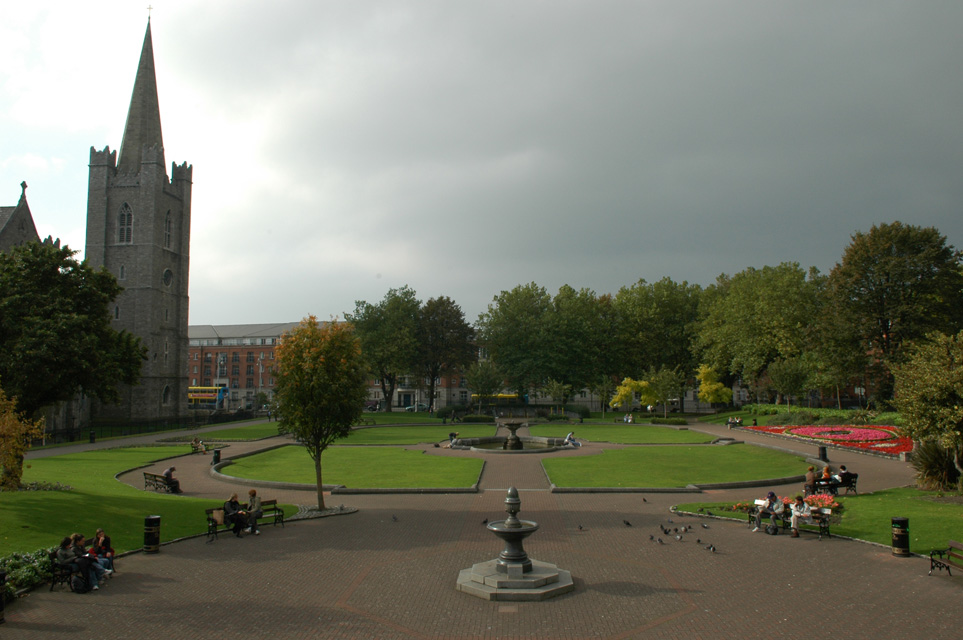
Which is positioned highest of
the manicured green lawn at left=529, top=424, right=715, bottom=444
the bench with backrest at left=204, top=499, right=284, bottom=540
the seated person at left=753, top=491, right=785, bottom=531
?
the seated person at left=753, top=491, right=785, bottom=531

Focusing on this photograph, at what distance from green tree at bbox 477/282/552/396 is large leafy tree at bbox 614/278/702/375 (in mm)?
10508

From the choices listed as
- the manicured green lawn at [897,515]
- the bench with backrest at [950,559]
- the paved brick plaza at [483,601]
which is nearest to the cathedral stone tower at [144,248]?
the paved brick plaza at [483,601]

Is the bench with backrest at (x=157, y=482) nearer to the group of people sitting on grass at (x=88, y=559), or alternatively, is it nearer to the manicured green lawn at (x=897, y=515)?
the group of people sitting on grass at (x=88, y=559)

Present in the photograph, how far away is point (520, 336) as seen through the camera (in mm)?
72625

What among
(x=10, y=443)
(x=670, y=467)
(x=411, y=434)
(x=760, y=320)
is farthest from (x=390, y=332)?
(x=10, y=443)

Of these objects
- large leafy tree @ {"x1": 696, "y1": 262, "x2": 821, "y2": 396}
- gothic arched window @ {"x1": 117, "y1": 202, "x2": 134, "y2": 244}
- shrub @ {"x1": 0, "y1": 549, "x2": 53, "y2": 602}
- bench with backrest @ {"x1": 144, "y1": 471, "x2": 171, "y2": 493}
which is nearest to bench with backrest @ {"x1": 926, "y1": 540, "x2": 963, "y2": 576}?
shrub @ {"x1": 0, "y1": 549, "x2": 53, "y2": 602}

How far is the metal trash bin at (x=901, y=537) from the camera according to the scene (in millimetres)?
12547

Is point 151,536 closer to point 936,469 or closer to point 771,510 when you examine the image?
point 771,510

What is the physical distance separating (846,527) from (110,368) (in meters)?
38.8

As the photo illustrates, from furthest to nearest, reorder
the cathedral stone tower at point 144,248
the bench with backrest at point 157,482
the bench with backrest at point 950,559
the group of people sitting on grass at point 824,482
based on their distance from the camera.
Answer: the cathedral stone tower at point 144,248, the bench with backrest at point 157,482, the group of people sitting on grass at point 824,482, the bench with backrest at point 950,559

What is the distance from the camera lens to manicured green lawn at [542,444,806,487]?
2314cm

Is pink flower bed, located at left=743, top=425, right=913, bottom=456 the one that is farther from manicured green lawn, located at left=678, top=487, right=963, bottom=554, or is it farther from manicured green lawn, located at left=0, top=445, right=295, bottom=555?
manicured green lawn, located at left=0, top=445, right=295, bottom=555

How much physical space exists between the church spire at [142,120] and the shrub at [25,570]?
204 feet

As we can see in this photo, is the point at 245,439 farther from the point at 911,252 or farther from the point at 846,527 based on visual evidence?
the point at 911,252
